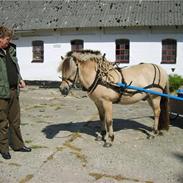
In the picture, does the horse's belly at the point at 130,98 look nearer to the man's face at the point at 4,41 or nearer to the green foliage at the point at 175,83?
the man's face at the point at 4,41

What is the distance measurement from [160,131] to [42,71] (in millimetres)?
13636

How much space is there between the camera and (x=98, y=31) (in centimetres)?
1867

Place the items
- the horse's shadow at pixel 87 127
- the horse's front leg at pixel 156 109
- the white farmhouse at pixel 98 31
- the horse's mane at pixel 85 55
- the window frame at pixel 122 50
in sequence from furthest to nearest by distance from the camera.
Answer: the window frame at pixel 122 50 → the white farmhouse at pixel 98 31 → the horse's shadow at pixel 87 127 → the horse's front leg at pixel 156 109 → the horse's mane at pixel 85 55

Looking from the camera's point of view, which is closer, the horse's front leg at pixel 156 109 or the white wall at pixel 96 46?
the horse's front leg at pixel 156 109

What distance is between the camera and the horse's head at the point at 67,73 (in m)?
6.03

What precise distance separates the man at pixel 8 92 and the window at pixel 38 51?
14.5m

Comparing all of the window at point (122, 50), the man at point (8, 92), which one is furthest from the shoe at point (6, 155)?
the window at point (122, 50)

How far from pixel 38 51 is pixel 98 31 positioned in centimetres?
426

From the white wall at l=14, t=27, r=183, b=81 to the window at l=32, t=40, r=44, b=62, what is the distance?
254 mm

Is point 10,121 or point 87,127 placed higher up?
point 10,121

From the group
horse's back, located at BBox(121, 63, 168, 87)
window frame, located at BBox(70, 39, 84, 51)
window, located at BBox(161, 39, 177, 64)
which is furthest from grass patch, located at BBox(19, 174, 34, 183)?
window frame, located at BBox(70, 39, 84, 51)

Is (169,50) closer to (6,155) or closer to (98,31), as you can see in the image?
(98,31)

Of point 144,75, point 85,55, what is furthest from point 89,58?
point 144,75

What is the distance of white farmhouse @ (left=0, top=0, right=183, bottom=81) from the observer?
58.0 ft
